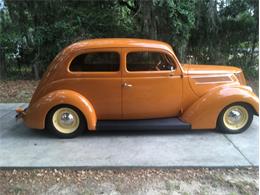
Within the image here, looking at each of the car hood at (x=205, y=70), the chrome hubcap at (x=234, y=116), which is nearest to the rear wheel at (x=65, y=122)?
the car hood at (x=205, y=70)

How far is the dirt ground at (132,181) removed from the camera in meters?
3.51

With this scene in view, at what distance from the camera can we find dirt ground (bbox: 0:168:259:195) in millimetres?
3510

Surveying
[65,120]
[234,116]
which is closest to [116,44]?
[65,120]

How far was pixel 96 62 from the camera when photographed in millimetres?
5223

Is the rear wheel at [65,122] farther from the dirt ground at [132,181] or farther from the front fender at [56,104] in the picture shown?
the dirt ground at [132,181]

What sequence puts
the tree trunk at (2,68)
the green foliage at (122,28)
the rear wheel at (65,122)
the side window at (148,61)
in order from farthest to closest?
the tree trunk at (2,68), the green foliage at (122,28), the side window at (148,61), the rear wheel at (65,122)

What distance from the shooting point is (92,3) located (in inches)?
390

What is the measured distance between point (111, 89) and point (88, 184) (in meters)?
1.79

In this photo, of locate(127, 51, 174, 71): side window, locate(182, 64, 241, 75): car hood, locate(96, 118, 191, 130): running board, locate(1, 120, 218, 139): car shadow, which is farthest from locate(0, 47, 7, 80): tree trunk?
locate(182, 64, 241, 75): car hood

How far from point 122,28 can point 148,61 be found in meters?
4.95

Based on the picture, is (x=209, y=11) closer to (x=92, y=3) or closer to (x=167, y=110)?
(x=92, y=3)

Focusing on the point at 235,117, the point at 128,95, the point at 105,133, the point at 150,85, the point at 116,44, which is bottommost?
the point at 105,133

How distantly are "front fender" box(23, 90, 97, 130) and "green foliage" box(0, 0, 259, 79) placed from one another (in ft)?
16.5

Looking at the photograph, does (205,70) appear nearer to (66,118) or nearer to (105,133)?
(105,133)
